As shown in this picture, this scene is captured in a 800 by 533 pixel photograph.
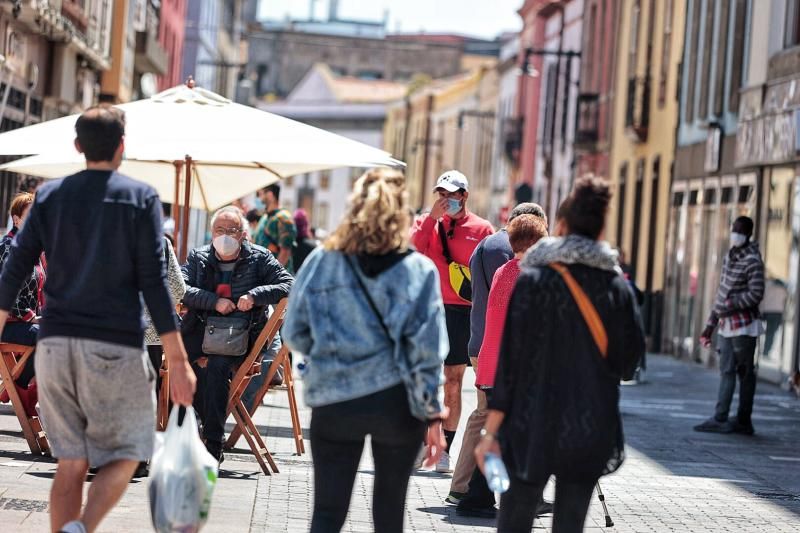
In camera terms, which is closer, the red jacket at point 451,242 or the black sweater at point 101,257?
the black sweater at point 101,257

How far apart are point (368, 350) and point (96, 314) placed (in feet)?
3.22

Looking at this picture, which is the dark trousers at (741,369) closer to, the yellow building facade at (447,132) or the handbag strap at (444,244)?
the handbag strap at (444,244)

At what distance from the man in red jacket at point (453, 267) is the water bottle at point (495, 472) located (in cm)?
508

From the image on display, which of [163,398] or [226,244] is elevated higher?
[226,244]

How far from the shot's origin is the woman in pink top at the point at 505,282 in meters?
9.47

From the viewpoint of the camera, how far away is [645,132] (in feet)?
118

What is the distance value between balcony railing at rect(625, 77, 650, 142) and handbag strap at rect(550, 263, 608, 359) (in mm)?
29561

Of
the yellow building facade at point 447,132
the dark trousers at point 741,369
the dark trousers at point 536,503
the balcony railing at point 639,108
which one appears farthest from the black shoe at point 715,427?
the yellow building facade at point 447,132

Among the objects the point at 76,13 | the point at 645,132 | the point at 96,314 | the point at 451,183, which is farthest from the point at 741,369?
the point at 645,132

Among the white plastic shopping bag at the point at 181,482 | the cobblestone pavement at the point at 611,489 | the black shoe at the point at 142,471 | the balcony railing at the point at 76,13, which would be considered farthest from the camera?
the balcony railing at the point at 76,13

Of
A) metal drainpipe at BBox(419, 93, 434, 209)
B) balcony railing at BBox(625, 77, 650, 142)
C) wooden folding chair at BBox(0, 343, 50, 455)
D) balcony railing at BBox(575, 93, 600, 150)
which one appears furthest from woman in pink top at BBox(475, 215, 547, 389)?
metal drainpipe at BBox(419, 93, 434, 209)

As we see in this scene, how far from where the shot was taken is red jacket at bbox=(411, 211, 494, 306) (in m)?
11.9

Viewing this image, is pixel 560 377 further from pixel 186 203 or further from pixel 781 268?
pixel 781 268

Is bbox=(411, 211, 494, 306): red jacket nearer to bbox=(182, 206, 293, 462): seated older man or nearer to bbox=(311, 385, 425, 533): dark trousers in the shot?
bbox=(182, 206, 293, 462): seated older man
